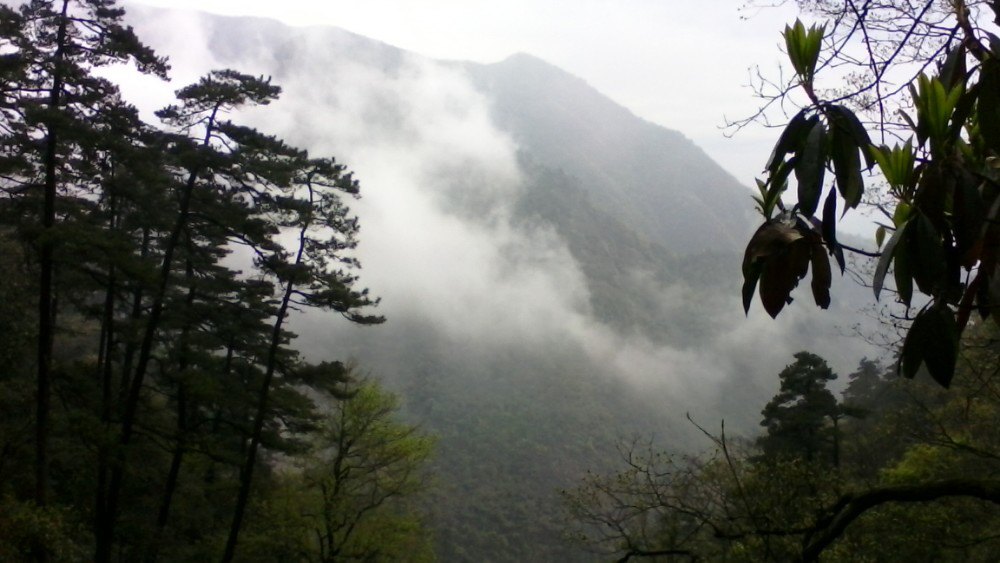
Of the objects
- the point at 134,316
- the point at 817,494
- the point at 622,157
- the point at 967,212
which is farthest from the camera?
the point at 622,157

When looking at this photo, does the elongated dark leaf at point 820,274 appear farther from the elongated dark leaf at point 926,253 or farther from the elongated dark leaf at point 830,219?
the elongated dark leaf at point 926,253

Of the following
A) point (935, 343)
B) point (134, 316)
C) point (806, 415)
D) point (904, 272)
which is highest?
point (806, 415)

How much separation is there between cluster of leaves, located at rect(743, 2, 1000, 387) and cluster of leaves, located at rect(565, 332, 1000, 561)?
92 cm

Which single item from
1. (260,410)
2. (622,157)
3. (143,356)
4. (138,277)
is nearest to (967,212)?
(138,277)

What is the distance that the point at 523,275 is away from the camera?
95.4 metres

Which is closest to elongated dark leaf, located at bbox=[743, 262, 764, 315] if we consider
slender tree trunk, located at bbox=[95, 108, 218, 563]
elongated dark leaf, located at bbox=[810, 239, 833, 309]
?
elongated dark leaf, located at bbox=[810, 239, 833, 309]

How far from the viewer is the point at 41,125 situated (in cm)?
749

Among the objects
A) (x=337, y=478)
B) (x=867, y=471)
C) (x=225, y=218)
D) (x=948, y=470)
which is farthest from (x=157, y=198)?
(x=867, y=471)

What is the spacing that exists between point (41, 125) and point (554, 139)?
401 feet

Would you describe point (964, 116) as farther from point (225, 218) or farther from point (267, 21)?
point (267, 21)

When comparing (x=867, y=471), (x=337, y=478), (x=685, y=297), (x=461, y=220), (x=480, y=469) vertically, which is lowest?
(x=337, y=478)

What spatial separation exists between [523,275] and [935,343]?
3710 inches

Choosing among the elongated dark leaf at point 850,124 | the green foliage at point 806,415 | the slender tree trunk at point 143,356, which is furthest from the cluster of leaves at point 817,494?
the slender tree trunk at point 143,356

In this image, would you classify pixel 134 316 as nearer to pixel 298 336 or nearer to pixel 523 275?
pixel 298 336
